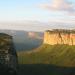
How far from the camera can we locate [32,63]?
115m

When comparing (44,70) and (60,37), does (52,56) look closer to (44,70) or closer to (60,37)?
(60,37)

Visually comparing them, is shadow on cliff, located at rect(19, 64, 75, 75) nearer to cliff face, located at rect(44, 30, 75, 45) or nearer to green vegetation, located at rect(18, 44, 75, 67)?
green vegetation, located at rect(18, 44, 75, 67)

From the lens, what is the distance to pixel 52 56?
134 metres

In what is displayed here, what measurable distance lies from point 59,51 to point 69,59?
1702 centimetres

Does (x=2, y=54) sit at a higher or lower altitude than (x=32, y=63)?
higher

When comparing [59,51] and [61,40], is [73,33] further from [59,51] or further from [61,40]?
[59,51]

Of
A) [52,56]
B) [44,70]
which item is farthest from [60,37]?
[44,70]

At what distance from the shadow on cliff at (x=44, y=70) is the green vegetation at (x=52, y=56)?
25.7 ft

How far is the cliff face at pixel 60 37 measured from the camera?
515 feet

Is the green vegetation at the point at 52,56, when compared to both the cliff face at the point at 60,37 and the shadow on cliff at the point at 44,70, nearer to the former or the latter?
the cliff face at the point at 60,37

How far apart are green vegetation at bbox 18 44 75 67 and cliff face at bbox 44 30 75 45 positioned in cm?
316

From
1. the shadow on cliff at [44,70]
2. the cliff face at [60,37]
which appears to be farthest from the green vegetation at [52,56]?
the shadow on cliff at [44,70]

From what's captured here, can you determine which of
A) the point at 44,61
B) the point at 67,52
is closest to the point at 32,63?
the point at 44,61

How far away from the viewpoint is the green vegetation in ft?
392
